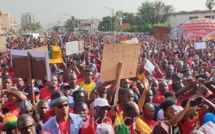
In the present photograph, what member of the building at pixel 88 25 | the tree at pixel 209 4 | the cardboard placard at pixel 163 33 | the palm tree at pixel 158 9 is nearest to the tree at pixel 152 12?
the palm tree at pixel 158 9

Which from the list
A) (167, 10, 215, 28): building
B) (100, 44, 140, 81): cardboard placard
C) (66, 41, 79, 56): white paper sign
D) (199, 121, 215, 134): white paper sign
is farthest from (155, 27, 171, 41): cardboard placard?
(167, 10, 215, 28): building

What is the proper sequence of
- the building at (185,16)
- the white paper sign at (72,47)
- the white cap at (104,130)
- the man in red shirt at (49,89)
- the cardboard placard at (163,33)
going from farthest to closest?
1. the building at (185,16)
2. the cardboard placard at (163,33)
3. the white paper sign at (72,47)
4. the man in red shirt at (49,89)
5. the white cap at (104,130)

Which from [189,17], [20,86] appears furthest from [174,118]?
[189,17]

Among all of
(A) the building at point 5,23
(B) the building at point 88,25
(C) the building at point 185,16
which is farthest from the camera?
(B) the building at point 88,25

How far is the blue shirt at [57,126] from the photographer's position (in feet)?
12.5

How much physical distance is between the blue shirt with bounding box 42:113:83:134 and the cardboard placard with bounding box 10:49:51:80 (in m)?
0.93

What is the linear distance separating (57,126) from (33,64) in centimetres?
132

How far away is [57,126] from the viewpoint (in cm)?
382

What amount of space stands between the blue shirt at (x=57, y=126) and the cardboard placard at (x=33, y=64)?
3.07 ft

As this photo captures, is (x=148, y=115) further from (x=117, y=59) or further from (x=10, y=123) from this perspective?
(x=10, y=123)

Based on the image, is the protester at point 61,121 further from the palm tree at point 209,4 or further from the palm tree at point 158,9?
the palm tree at point 158,9

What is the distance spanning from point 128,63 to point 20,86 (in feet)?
8.63

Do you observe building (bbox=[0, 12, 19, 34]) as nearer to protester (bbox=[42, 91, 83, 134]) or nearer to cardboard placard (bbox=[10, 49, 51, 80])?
cardboard placard (bbox=[10, 49, 51, 80])

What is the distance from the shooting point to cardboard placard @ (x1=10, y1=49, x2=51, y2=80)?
470cm
